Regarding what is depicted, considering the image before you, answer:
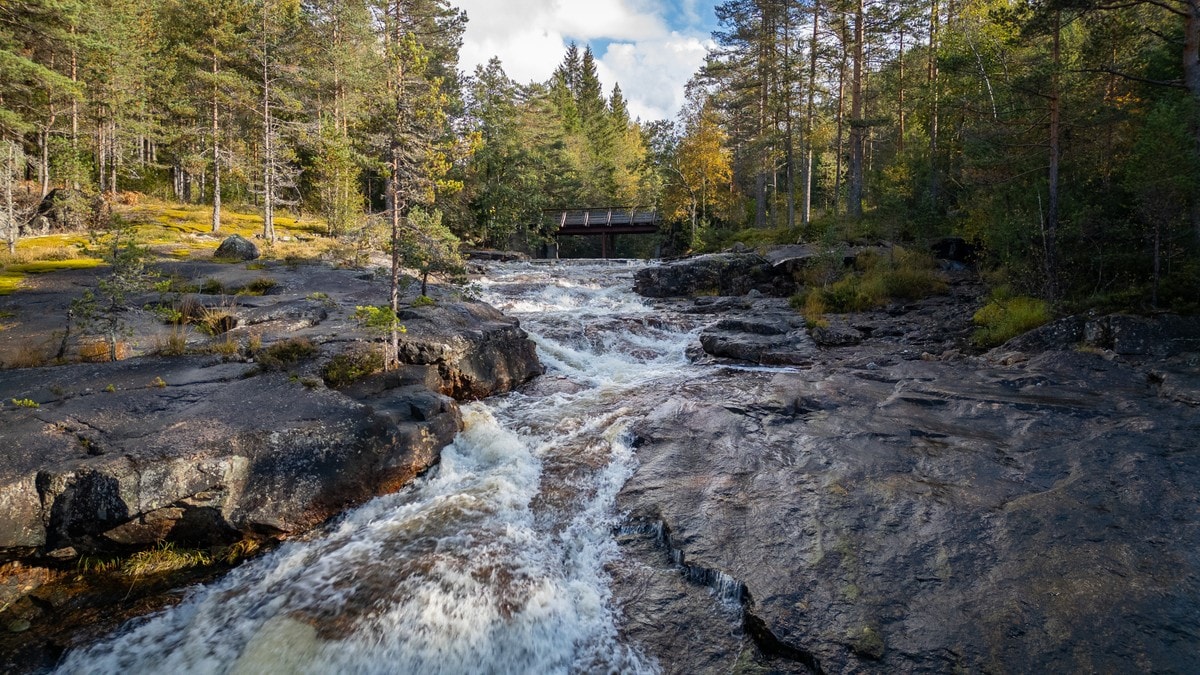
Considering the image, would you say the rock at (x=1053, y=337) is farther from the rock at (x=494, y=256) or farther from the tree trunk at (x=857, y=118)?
the rock at (x=494, y=256)

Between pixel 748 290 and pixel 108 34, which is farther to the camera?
pixel 108 34

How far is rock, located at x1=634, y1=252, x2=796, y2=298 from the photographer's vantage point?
74.8 ft

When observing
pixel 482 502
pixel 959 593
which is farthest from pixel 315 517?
pixel 959 593

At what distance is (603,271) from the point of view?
2800 cm

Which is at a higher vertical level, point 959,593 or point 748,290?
point 748,290

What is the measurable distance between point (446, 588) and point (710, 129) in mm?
35754

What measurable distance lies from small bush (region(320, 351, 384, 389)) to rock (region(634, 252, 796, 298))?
51.3ft

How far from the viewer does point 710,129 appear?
35.2 m

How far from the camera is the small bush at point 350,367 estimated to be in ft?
26.9

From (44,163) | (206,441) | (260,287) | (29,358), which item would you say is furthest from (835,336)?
(44,163)

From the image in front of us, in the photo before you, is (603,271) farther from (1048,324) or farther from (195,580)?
(195,580)

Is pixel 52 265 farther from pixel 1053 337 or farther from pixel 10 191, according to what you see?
pixel 1053 337

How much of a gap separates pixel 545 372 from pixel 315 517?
6.79 m

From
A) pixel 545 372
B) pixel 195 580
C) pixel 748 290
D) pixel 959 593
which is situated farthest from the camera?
pixel 748 290
